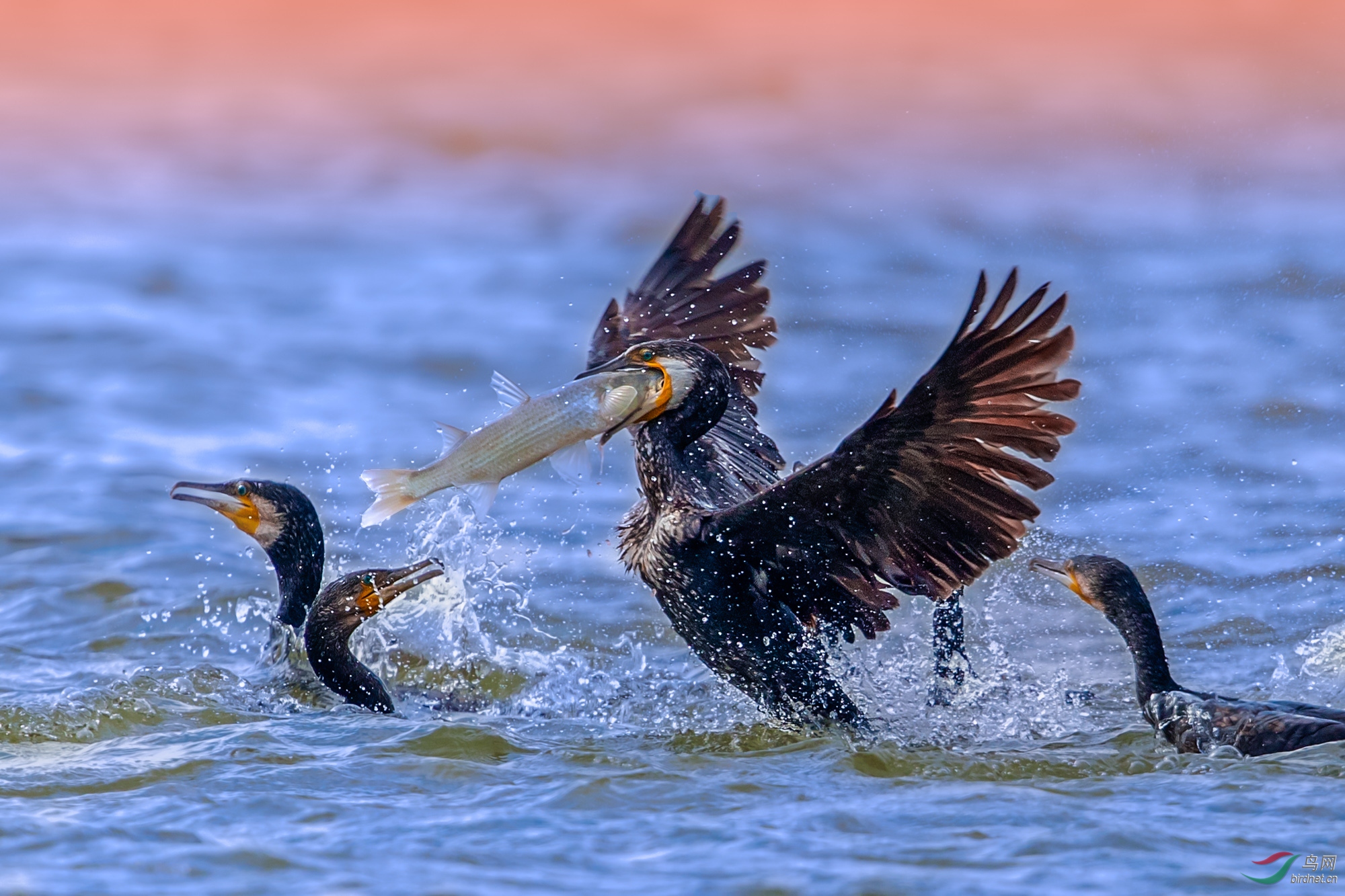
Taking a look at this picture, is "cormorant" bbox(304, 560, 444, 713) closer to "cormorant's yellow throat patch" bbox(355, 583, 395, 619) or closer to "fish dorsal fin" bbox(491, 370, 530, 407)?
"cormorant's yellow throat patch" bbox(355, 583, 395, 619)

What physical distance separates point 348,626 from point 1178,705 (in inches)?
125

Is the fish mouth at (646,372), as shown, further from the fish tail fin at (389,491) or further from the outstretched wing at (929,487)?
the fish tail fin at (389,491)

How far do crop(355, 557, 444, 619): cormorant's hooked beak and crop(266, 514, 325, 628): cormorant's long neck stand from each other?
619 millimetres

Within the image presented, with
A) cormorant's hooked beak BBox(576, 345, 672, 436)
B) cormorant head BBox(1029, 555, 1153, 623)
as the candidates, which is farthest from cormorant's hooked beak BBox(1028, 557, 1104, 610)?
cormorant's hooked beak BBox(576, 345, 672, 436)

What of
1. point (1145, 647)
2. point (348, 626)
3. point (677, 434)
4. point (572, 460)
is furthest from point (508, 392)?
point (1145, 647)

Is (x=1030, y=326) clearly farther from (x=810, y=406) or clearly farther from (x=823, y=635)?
(x=810, y=406)

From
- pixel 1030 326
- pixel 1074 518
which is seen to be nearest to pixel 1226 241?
pixel 1074 518

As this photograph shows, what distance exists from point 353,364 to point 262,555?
11.8ft

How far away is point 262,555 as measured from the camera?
29.4 ft

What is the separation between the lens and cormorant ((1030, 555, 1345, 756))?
5371 mm

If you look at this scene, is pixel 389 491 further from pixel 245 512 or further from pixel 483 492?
pixel 245 512

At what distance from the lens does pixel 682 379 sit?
5.80m

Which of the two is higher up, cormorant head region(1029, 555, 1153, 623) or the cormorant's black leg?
cormorant head region(1029, 555, 1153, 623)

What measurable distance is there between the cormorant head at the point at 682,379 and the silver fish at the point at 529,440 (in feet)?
0.16
